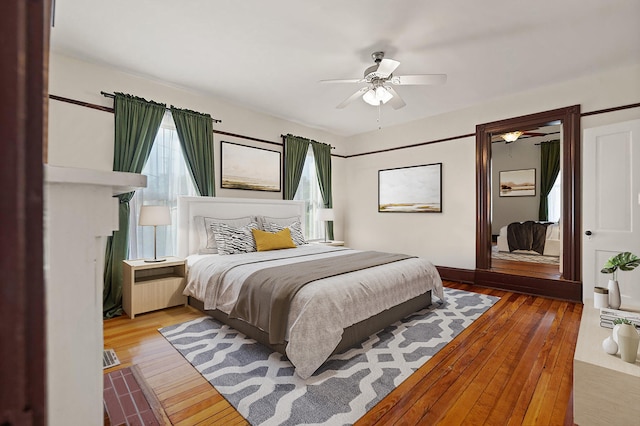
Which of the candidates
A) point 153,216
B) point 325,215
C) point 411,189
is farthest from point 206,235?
point 411,189

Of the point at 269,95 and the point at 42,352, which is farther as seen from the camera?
the point at 269,95

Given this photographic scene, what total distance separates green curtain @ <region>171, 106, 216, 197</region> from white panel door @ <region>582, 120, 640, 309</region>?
447cm

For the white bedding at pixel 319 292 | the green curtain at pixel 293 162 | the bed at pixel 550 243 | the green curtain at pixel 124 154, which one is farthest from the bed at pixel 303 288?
the bed at pixel 550 243

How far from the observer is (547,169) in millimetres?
7551

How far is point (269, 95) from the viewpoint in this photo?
405cm

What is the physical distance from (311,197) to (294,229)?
1.24 m

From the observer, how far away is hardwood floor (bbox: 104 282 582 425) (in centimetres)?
165

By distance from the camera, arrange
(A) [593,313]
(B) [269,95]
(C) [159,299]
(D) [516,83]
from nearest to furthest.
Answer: (A) [593,313] < (C) [159,299] < (D) [516,83] < (B) [269,95]

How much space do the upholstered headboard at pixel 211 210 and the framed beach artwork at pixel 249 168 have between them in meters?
0.26

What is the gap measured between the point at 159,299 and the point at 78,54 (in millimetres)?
2595

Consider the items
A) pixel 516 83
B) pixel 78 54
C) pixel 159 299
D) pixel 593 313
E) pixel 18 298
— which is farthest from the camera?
pixel 516 83

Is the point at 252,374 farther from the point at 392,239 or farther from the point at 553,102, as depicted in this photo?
the point at 553,102

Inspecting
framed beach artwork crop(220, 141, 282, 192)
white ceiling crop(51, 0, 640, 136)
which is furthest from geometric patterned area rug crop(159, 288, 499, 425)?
white ceiling crop(51, 0, 640, 136)

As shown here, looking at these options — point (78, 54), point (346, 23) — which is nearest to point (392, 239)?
point (346, 23)
